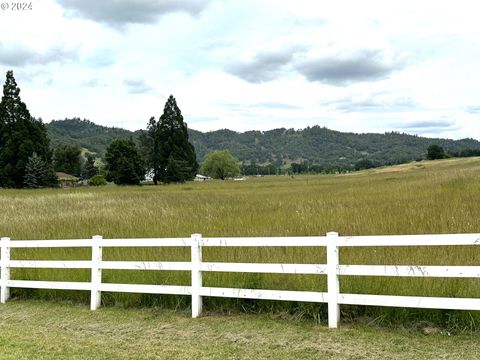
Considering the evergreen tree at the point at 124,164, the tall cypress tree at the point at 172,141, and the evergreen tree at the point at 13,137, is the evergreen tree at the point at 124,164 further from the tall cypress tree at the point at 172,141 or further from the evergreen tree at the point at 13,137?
the evergreen tree at the point at 13,137

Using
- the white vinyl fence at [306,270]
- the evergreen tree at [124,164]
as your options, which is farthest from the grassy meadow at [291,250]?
the evergreen tree at [124,164]

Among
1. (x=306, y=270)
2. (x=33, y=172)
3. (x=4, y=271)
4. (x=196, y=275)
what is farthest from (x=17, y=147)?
(x=306, y=270)

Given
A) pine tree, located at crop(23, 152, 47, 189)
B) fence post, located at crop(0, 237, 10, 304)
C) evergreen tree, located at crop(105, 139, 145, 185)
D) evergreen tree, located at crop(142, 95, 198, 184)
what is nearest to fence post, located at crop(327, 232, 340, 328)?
fence post, located at crop(0, 237, 10, 304)

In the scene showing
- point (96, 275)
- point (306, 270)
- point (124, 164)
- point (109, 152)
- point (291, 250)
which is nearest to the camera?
point (306, 270)

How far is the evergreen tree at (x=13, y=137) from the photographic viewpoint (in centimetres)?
6372

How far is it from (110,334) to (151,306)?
4.94ft

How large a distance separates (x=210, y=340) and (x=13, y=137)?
216 feet

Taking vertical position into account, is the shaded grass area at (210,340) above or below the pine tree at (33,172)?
below

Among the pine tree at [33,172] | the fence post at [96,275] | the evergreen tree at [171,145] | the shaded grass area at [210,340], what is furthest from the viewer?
the evergreen tree at [171,145]

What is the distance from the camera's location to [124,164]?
77688 mm

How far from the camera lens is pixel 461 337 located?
19.3ft

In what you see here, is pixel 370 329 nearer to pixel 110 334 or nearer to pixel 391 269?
pixel 391 269

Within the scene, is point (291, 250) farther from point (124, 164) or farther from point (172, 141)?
point (124, 164)

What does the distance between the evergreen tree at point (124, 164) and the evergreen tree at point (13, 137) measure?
15.0 metres
